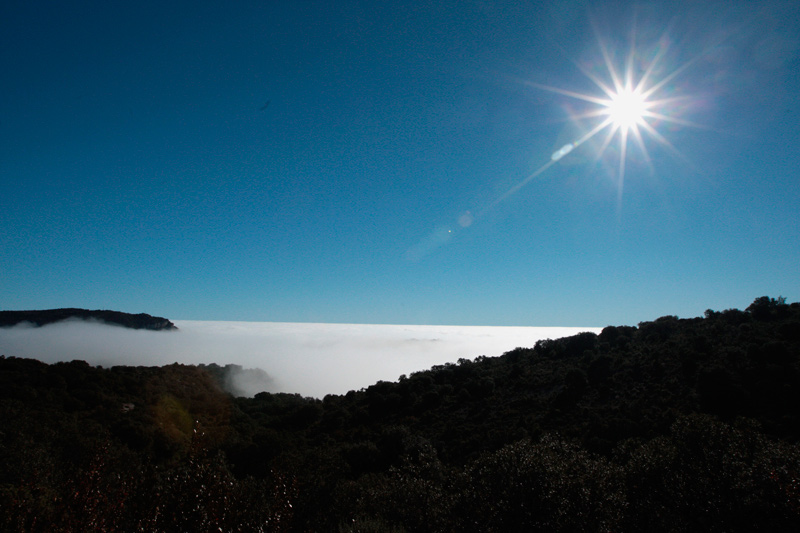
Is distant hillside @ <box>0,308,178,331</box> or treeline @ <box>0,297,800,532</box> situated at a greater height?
distant hillside @ <box>0,308,178,331</box>

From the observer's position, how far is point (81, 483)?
7625 millimetres

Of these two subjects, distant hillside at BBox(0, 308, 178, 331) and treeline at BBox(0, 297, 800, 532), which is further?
distant hillside at BBox(0, 308, 178, 331)

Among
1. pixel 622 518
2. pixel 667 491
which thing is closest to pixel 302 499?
pixel 622 518

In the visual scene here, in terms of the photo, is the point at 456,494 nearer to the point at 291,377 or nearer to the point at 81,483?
the point at 81,483

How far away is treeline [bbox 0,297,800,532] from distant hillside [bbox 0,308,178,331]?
56461 millimetres

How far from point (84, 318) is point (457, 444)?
11477 centimetres

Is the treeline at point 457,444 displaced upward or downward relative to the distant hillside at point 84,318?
downward

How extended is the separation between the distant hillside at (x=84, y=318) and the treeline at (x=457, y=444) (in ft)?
185

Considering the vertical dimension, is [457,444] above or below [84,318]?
below

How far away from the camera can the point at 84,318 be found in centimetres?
9844

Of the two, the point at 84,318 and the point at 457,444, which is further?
the point at 84,318

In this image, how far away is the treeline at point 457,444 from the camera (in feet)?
32.5

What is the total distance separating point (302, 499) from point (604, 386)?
35454 millimetres

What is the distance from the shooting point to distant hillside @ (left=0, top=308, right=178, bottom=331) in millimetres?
89438
